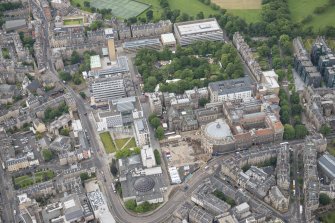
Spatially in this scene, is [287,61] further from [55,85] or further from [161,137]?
[55,85]

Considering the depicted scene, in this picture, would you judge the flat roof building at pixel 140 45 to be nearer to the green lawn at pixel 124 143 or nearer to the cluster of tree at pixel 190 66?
the cluster of tree at pixel 190 66

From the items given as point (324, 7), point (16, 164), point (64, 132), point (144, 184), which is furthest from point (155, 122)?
point (324, 7)

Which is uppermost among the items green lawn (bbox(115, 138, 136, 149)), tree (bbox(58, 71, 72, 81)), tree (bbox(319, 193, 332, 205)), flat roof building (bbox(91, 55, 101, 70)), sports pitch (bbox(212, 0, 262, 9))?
sports pitch (bbox(212, 0, 262, 9))

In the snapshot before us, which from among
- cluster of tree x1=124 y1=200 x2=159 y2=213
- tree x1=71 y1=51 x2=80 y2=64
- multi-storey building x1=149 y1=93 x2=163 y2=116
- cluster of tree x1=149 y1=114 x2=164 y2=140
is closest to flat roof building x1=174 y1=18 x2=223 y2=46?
tree x1=71 y1=51 x2=80 y2=64

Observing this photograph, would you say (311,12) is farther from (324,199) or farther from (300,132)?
(324,199)

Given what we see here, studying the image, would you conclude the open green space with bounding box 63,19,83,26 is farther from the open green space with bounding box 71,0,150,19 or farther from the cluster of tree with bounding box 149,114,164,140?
the cluster of tree with bounding box 149,114,164,140


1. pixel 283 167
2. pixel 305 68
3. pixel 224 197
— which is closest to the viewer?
pixel 224 197

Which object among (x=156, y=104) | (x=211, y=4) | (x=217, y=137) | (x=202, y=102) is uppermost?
(x=211, y=4)

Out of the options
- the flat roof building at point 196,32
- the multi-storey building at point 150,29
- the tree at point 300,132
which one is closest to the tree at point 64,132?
A: the flat roof building at point 196,32
